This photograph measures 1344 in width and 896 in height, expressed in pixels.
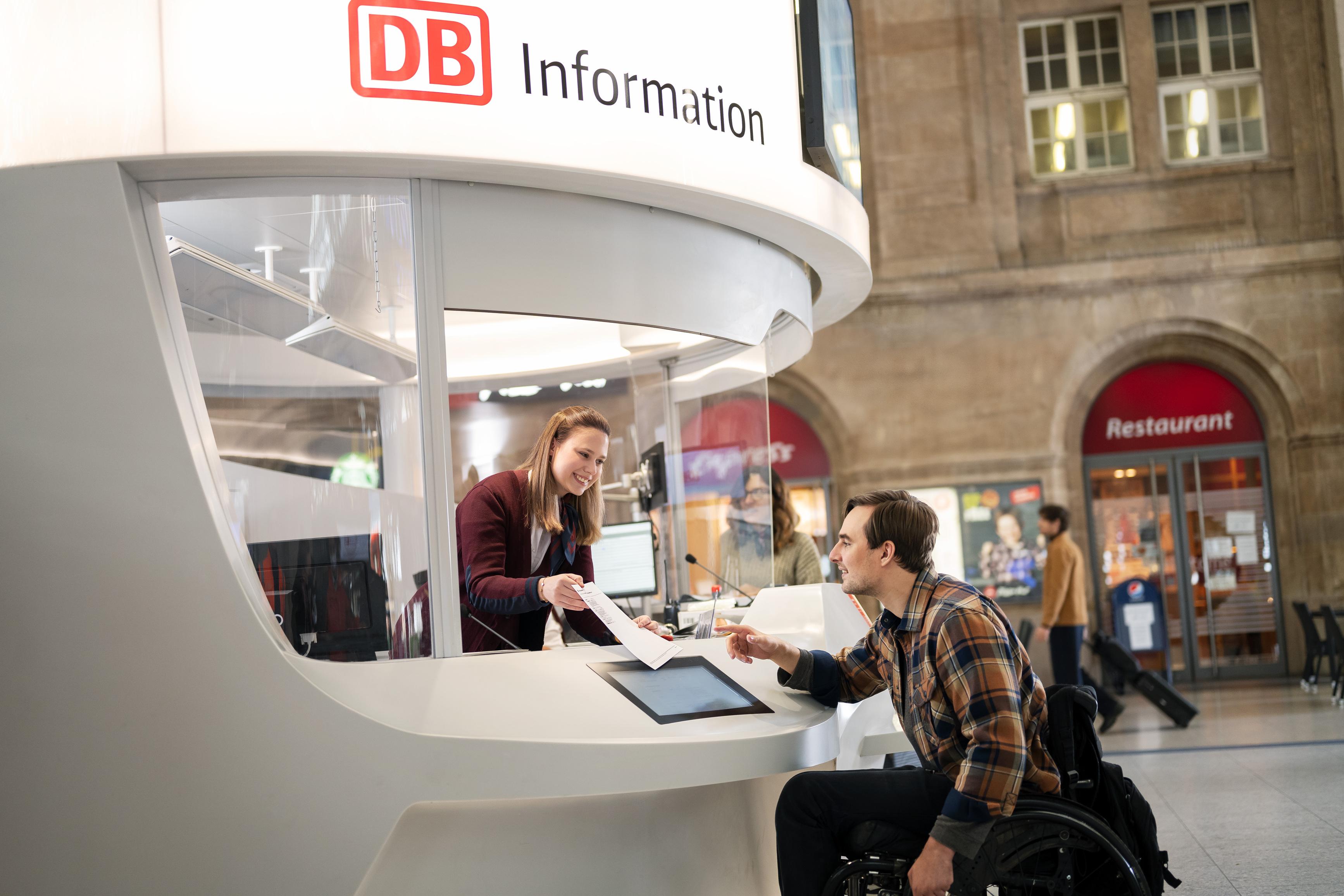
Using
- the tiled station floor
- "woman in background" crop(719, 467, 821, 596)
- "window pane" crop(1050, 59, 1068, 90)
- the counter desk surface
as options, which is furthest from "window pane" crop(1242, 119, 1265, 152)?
the counter desk surface

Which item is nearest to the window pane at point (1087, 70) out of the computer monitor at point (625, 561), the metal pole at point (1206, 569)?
the metal pole at point (1206, 569)

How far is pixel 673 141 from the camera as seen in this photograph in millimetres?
3816


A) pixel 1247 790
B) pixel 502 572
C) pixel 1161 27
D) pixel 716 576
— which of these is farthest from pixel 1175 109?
pixel 502 572

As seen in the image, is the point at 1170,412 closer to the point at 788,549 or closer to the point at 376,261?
the point at 788,549

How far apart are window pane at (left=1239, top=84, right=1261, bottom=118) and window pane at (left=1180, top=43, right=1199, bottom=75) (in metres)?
0.59

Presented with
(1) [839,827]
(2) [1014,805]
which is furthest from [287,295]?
(2) [1014,805]

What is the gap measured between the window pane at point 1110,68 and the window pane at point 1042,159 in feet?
3.46

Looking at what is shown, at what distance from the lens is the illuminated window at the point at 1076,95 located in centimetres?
1358

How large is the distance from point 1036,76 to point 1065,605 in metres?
7.66

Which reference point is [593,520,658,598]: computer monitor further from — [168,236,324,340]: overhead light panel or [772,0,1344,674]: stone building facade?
[772,0,1344,674]: stone building facade

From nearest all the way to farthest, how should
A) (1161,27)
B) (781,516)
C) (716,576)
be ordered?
(716,576) < (781,516) < (1161,27)

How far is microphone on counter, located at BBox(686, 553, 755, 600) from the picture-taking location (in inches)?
189

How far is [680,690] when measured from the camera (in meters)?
3.69

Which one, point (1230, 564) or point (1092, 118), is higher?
point (1092, 118)
